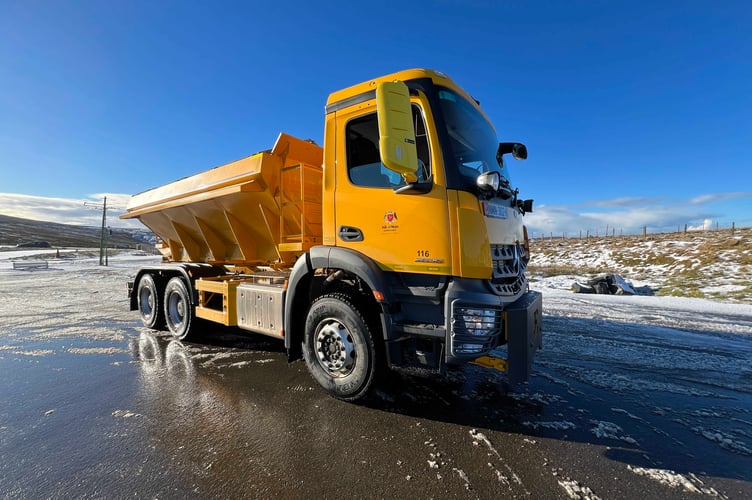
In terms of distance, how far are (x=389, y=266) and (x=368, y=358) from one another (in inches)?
36.1

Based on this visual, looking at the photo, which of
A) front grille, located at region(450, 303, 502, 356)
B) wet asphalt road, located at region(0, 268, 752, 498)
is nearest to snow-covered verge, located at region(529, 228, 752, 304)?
wet asphalt road, located at region(0, 268, 752, 498)

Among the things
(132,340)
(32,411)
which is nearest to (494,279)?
(32,411)

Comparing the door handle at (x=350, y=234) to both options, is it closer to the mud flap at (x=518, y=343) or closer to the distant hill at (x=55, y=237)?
the mud flap at (x=518, y=343)

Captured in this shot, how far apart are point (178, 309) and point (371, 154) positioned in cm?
496

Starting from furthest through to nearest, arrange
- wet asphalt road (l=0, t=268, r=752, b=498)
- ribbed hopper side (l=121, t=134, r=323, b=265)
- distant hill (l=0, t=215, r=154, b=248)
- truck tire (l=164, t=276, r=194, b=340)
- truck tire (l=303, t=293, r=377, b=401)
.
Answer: distant hill (l=0, t=215, r=154, b=248)
truck tire (l=164, t=276, r=194, b=340)
ribbed hopper side (l=121, t=134, r=323, b=265)
truck tire (l=303, t=293, r=377, b=401)
wet asphalt road (l=0, t=268, r=752, b=498)

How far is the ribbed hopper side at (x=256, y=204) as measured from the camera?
15.2ft

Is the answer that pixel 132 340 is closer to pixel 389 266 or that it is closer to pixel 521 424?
pixel 389 266

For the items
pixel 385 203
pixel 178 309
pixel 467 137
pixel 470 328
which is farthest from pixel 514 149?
pixel 178 309

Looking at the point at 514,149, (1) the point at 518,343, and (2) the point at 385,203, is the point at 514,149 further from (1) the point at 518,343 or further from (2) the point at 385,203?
(1) the point at 518,343

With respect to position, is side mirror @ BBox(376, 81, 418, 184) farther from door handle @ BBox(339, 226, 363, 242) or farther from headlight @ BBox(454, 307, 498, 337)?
headlight @ BBox(454, 307, 498, 337)

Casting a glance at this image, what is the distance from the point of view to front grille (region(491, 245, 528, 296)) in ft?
10.6

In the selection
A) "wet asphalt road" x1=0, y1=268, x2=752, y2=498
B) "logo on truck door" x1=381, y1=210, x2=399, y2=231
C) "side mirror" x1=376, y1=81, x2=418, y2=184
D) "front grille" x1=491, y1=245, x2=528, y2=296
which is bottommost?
"wet asphalt road" x1=0, y1=268, x2=752, y2=498

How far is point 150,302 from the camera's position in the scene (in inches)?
274

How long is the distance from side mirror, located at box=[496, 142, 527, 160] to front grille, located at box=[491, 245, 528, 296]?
53.7 inches
